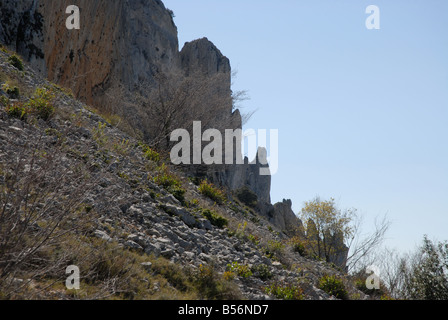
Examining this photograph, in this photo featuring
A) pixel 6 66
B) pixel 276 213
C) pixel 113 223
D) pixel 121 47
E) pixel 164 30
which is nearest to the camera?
pixel 113 223

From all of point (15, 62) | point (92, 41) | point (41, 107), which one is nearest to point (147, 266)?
point (41, 107)

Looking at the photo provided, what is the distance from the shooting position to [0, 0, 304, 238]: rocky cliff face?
66.9 ft

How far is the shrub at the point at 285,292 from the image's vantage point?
6.42m

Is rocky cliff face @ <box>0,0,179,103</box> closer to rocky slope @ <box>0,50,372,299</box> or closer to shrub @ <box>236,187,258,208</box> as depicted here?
rocky slope @ <box>0,50,372,299</box>

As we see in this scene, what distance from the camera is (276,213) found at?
5197 centimetres

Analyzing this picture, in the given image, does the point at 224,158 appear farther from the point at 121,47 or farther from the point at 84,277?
the point at 84,277

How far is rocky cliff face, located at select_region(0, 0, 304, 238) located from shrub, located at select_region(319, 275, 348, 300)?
34.5 ft

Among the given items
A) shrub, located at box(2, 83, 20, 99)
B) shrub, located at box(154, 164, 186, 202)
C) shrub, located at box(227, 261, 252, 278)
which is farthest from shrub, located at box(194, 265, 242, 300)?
shrub, located at box(2, 83, 20, 99)

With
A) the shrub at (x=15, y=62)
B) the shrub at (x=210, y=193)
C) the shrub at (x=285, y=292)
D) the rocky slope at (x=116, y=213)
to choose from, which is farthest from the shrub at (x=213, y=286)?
the shrub at (x=15, y=62)

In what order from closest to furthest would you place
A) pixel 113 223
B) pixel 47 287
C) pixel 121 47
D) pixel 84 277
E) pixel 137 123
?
pixel 47 287 < pixel 84 277 < pixel 113 223 < pixel 137 123 < pixel 121 47

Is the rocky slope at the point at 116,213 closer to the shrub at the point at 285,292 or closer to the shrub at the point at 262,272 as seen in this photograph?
the shrub at the point at 262,272

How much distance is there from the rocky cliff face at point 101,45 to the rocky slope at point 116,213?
458cm
